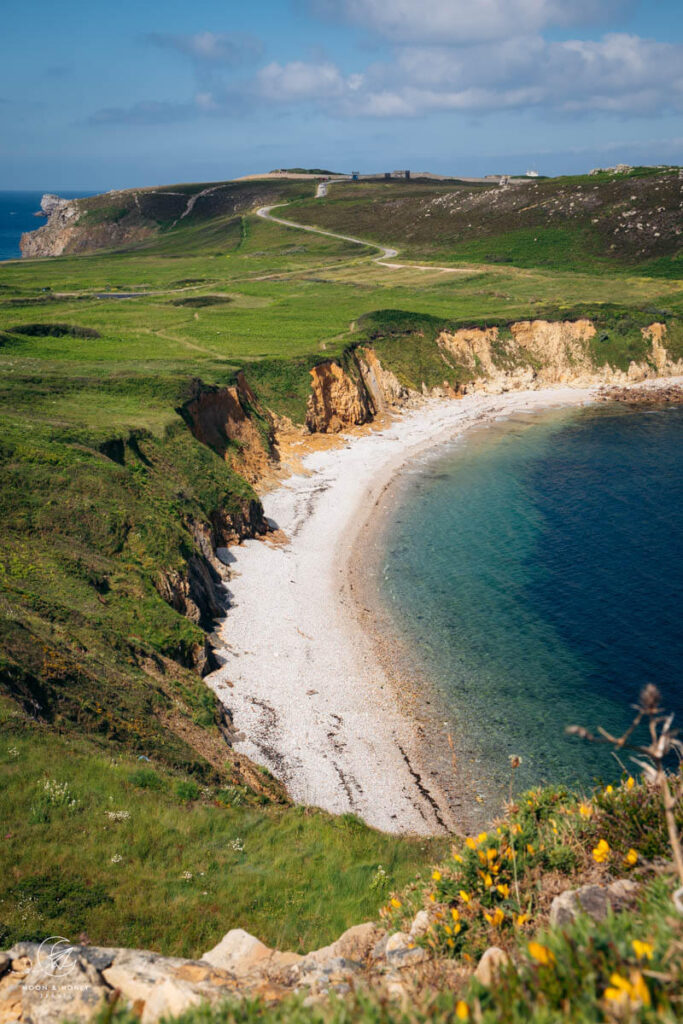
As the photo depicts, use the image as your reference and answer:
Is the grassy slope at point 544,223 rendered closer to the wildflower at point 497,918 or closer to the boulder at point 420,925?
the boulder at point 420,925

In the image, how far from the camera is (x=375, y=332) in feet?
262

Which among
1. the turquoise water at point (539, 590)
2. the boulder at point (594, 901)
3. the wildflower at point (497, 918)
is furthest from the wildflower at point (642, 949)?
the turquoise water at point (539, 590)

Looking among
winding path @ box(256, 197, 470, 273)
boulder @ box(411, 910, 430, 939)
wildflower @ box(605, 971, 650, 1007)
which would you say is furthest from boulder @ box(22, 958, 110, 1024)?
winding path @ box(256, 197, 470, 273)

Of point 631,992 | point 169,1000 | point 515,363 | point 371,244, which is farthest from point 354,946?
point 371,244

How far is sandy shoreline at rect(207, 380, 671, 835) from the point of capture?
2458 centimetres

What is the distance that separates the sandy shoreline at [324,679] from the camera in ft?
80.6

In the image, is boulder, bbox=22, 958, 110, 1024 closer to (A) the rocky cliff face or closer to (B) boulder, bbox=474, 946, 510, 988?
(B) boulder, bbox=474, 946, 510, 988

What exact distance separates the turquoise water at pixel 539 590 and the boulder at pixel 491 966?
16863 mm

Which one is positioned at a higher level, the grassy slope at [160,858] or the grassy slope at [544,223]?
the grassy slope at [544,223]

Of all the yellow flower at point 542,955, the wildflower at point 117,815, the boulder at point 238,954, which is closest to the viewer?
the yellow flower at point 542,955

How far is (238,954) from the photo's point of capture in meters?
11.6

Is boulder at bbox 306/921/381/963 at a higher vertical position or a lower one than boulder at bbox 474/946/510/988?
lower

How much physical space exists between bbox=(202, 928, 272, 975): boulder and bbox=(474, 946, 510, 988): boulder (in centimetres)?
420

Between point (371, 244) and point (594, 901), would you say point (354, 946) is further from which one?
point (371, 244)
